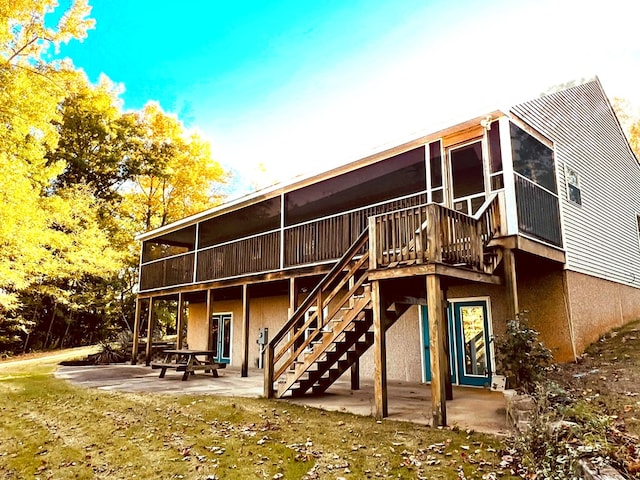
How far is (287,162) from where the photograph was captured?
36.5 m

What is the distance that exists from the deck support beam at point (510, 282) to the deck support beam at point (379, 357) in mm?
2329

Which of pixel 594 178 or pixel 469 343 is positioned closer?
pixel 469 343

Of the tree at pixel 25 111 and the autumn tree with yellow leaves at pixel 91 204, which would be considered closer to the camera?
the tree at pixel 25 111

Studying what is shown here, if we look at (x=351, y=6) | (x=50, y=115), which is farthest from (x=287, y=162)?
(x=50, y=115)

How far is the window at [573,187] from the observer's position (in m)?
10.7

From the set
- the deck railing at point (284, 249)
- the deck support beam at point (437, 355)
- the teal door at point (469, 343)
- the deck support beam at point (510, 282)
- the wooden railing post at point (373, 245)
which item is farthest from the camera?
the deck railing at point (284, 249)

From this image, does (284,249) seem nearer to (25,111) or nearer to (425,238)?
(425,238)

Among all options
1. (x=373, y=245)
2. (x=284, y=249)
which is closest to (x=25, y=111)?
(x=284, y=249)

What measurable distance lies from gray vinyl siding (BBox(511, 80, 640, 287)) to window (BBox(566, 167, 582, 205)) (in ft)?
0.55

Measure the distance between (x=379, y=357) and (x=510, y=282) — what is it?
2765 millimetres

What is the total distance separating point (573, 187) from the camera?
10.8 metres

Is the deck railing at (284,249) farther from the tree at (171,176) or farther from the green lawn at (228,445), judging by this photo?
the tree at (171,176)

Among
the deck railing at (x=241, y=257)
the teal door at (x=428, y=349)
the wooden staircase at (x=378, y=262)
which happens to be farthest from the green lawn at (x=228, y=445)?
the deck railing at (x=241, y=257)

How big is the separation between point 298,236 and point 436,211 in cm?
571
